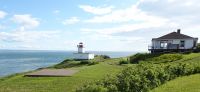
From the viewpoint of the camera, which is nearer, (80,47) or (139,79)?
(139,79)

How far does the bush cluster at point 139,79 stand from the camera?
1588cm

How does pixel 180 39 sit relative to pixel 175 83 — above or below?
above

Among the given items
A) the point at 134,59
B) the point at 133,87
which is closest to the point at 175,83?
the point at 133,87

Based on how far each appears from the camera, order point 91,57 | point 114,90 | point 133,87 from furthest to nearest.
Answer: point 91,57, point 133,87, point 114,90

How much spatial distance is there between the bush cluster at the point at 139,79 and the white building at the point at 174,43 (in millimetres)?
33383

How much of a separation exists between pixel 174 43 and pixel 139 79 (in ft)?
146

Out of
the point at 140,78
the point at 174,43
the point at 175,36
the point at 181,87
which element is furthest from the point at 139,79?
the point at 175,36

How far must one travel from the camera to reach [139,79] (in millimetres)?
18859

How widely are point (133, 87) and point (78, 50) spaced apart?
47.4 metres

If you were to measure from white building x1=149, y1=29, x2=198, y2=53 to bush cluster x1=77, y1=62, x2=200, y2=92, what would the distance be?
110 feet

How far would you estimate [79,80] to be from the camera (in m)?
29.0

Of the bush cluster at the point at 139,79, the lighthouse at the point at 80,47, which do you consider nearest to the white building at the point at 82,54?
the lighthouse at the point at 80,47

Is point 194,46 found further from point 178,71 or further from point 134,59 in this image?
point 178,71

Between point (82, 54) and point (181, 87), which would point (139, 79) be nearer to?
point (181, 87)
